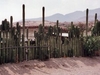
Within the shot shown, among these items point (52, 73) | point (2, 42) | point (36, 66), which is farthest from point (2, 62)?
point (52, 73)

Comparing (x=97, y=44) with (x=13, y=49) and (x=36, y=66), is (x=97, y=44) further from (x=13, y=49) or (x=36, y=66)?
(x=13, y=49)

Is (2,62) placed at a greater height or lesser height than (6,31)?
lesser

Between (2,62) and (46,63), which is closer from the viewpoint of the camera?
(2,62)

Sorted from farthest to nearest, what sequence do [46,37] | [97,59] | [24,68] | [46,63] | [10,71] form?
[97,59] < [46,37] < [46,63] < [24,68] < [10,71]

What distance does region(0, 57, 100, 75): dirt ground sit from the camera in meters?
8.58

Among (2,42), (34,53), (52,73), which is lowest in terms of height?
(52,73)

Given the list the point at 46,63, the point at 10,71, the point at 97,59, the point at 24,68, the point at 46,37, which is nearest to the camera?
the point at 10,71

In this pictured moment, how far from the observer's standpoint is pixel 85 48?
477 inches

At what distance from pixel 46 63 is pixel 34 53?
84cm

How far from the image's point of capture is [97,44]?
11875mm

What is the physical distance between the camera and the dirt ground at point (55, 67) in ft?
28.1

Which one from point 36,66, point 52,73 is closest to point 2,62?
point 36,66

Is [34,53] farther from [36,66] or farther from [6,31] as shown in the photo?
[6,31]

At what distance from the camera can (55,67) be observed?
961 centimetres
